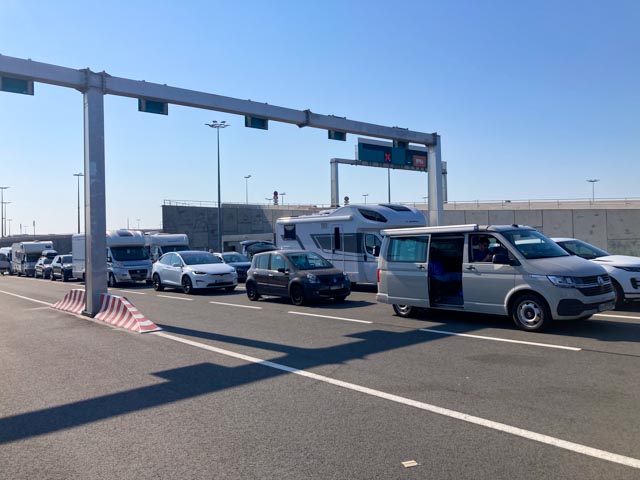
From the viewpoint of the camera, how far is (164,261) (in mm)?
23016

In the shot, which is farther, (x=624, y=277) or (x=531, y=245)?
(x=624, y=277)

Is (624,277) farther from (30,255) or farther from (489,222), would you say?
(30,255)

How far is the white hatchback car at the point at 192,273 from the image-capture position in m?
20.6

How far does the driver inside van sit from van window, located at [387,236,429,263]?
1.22 m

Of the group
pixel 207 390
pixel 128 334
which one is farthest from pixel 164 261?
pixel 207 390

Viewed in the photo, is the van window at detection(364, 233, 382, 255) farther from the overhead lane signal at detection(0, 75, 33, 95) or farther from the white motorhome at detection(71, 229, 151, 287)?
→ the white motorhome at detection(71, 229, 151, 287)

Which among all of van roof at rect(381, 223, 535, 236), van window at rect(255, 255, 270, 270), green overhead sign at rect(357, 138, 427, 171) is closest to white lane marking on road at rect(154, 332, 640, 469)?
van roof at rect(381, 223, 535, 236)

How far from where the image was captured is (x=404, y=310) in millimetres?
12961

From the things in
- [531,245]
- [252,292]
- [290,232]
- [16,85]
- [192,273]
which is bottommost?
[252,292]

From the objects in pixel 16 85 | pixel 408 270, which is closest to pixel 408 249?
pixel 408 270

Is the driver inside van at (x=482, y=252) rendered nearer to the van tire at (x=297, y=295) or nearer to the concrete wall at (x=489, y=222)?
the van tire at (x=297, y=295)

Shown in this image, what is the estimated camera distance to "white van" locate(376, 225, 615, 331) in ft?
32.7

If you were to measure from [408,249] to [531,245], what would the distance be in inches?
106

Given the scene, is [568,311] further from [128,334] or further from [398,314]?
[128,334]
